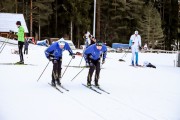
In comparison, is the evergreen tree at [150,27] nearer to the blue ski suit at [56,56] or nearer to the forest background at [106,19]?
the forest background at [106,19]

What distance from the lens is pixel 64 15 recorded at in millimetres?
52906

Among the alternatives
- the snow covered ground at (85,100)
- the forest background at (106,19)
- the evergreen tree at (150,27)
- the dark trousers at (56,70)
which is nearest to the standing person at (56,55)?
the dark trousers at (56,70)

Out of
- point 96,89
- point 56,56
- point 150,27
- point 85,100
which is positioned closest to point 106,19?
point 150,27

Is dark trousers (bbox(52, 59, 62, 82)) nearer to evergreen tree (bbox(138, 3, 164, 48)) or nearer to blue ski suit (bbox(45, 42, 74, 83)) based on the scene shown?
blue ski suit (bbox(45, 42, 74, 83))

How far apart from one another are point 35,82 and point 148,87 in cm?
354

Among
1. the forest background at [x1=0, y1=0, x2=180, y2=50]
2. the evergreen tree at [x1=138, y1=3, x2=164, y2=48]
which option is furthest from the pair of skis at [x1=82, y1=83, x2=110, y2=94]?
the evergreen tree at [x1=138, y1=3, x2=164, y2=48]

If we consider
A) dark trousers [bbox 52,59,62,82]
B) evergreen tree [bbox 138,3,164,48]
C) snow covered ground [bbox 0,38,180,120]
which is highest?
evergreen tree [bbox 138,3,164,48]

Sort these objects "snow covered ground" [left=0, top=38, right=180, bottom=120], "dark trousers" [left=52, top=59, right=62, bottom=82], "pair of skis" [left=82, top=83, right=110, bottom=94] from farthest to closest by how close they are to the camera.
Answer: "dark trousers" [left=52, top=59, right=62, bottom=82]
"pair of skis" [left=82, top=83, right=110, bottom=94]
"snow covered ground" [left=0, top=38, right=180, bottom=120]

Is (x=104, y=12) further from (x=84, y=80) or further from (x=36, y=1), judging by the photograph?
(x=84, y=80)

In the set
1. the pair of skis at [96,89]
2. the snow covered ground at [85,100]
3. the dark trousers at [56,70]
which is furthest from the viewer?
the dark trousers at [56,70]

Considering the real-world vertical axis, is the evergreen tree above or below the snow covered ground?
above

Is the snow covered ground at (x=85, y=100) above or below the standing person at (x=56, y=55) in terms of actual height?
below

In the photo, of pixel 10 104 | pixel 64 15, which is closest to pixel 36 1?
pixel 64 15

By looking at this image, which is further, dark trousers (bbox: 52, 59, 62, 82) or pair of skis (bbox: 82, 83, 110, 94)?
dark trousers (bbox: 52, 59, 62, 82)
